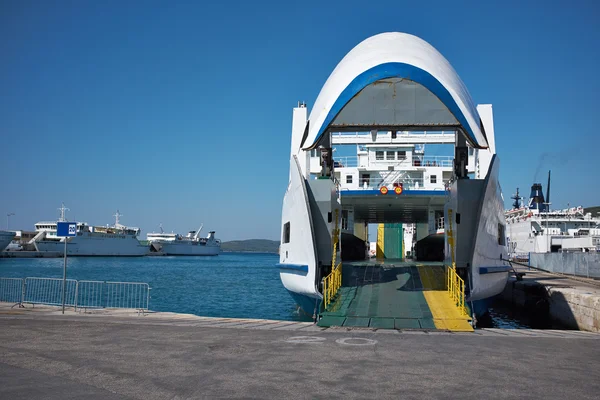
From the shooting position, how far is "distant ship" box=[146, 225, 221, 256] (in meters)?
140

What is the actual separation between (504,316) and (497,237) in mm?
9071

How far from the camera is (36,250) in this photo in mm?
105125

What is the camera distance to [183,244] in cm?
14638

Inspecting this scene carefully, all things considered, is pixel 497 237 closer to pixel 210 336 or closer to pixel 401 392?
pixel 210 336

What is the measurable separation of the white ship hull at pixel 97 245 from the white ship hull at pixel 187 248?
15.4 metres

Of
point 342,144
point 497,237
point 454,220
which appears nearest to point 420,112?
point 454,220

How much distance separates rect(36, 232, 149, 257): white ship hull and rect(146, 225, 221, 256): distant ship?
14668 millimetres

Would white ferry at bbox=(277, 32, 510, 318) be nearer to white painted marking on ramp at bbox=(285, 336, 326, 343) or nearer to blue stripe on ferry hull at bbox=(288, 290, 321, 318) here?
blue stripe on ferry hull at bbox=(288, 290, 321, 318)

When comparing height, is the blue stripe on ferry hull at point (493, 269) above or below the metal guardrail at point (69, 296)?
above

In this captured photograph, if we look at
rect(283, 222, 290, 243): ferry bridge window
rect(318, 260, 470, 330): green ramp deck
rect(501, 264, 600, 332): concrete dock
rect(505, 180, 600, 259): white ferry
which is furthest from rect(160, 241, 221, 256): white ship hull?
rect(318, 260, 470, 330): green ramp deck

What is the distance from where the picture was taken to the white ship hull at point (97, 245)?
105938 millimetres

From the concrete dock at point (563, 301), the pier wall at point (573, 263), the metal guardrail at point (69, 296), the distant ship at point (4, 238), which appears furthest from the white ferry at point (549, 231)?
the distant ship at point (4, 238)

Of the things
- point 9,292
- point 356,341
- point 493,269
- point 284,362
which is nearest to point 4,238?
point 9,292

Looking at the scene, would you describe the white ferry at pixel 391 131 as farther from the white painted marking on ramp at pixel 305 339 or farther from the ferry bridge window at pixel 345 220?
the ferry bridge window at pixel 345 220
